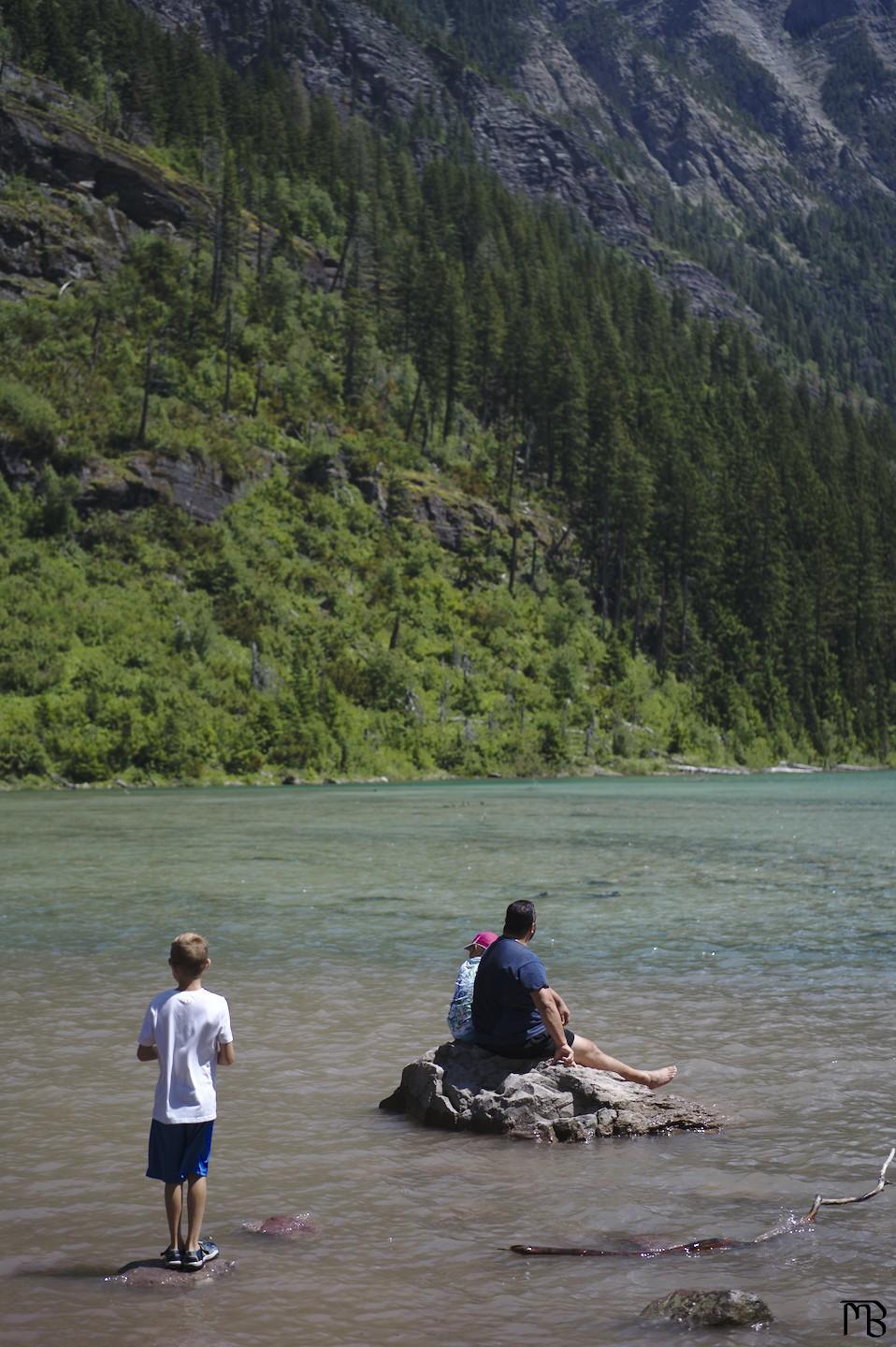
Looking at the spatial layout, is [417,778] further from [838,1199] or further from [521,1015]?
[838,1199]

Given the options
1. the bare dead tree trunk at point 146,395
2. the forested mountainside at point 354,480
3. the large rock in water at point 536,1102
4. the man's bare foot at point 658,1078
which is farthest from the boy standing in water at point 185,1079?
the bare dead tree trunk at point 146,395

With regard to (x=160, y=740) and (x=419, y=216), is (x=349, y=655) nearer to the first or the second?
(x=160, y=740)

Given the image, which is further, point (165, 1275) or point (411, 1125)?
point (411, 1125)

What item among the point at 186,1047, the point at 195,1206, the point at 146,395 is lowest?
the point at 195,1206

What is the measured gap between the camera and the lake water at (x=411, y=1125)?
237 inches

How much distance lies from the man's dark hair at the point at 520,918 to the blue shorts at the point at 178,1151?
353cm

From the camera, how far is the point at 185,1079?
667 centimetres

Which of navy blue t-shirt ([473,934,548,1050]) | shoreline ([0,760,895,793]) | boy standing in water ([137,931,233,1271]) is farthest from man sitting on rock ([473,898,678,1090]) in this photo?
shoreline ([0,760,895,793])

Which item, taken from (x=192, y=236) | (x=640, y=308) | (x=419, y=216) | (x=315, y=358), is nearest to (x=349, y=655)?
(x=315, y=358)

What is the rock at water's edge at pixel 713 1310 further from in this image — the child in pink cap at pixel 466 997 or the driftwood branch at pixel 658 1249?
the child in pink cap at pixel 466 997

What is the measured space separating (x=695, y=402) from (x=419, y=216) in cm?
3866

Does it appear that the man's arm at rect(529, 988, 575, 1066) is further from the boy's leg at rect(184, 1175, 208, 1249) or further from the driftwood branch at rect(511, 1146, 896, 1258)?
the boy's leg at rect(184, 1175, 208, 1249)
